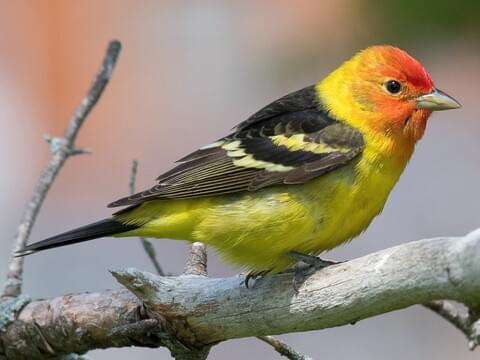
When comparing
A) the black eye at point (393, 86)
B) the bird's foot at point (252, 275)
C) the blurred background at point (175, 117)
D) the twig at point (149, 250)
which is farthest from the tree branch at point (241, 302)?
the blurred background at point (175, 117)

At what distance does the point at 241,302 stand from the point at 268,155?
2.47ft

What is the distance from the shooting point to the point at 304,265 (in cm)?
335

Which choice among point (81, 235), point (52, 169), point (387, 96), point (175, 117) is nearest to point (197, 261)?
point (81, 235)

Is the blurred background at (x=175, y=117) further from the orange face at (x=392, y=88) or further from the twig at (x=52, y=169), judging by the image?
the twig at (x=52, y=169)

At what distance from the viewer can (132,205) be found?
3.57 m

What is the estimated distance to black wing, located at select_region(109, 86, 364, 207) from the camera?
3.53 metres

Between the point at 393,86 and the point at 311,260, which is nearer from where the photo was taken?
the point at 311,260

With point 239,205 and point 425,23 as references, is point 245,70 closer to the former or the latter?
point 425,23

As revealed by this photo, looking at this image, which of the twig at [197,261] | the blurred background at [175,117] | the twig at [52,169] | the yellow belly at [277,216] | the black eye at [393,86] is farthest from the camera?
the blurred background at [175,117]

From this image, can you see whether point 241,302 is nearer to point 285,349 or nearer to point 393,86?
point 285,349

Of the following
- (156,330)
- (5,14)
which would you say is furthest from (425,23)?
(5,14)

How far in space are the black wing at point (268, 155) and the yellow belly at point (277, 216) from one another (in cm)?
4

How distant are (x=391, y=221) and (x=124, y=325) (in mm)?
4359

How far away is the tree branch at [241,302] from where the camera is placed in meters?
2.60
